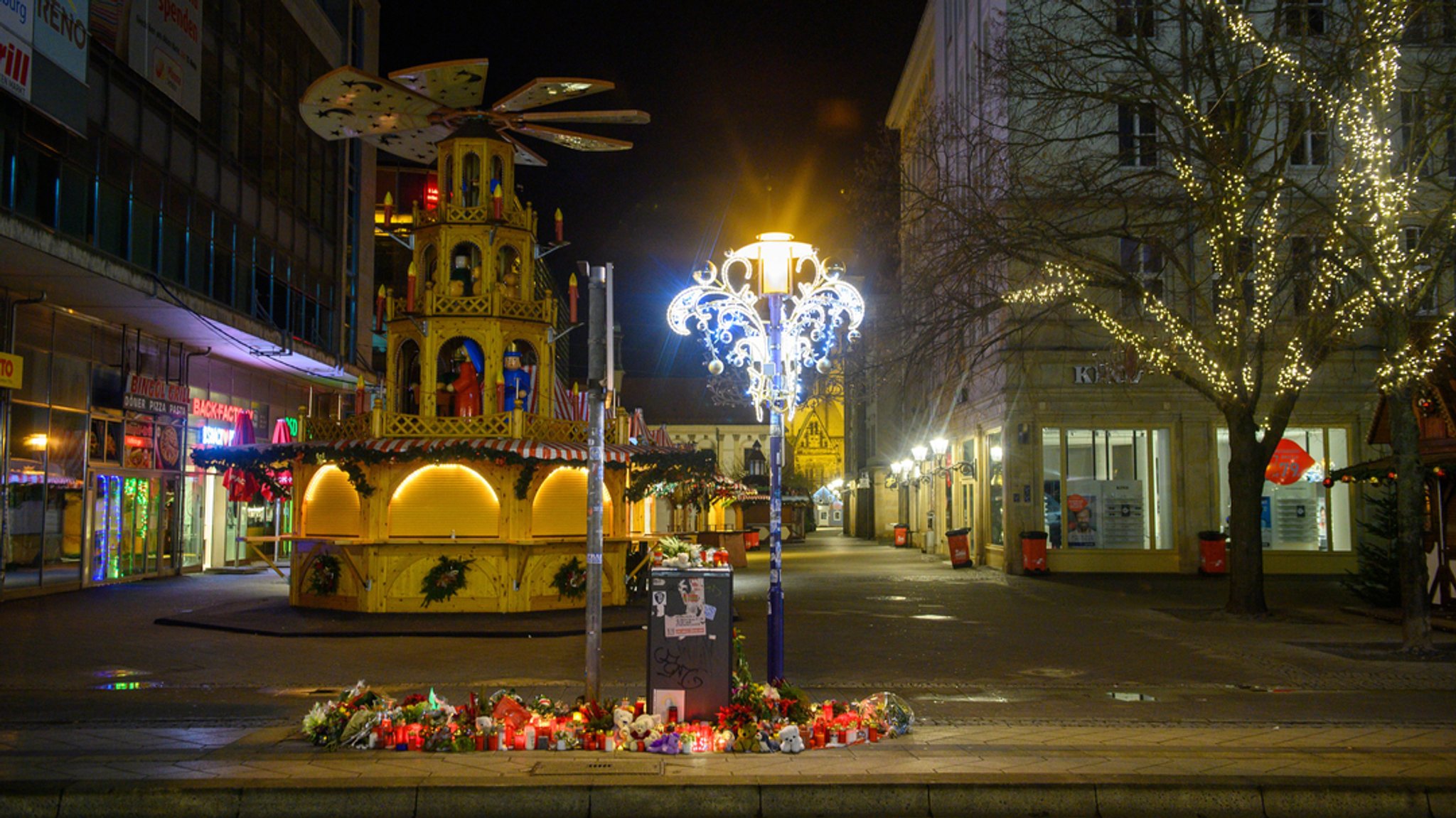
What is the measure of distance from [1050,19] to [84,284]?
1739 centimetres

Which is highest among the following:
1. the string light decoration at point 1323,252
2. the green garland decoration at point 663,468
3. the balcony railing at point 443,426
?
the string light decoration at point 1323,252

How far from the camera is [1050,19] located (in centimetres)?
1795

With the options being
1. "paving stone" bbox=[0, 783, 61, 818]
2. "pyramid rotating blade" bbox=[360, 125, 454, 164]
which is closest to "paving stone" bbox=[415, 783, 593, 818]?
"paving stone" bbox=[0, 783, 61, 818]

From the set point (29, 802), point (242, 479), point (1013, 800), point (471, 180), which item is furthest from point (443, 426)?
point (1013, 800)

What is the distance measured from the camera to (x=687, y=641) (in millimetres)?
8750

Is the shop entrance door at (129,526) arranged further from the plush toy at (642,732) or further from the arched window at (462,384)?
the plush toy at (642,732)

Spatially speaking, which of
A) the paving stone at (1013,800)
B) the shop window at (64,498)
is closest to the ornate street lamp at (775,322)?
the paving stone at (1013,800)

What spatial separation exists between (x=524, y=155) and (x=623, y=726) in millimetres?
14107

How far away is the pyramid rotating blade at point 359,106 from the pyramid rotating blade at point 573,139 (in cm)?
159

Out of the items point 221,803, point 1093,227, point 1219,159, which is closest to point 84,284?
point 221,803

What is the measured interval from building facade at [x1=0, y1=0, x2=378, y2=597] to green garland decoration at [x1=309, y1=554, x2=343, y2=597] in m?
6.13

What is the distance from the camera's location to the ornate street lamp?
10.4m

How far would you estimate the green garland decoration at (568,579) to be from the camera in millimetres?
18391

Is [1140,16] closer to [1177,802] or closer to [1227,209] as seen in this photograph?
[1227,209]
